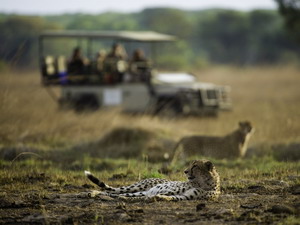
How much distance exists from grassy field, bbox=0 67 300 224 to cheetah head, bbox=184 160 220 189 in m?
0.24

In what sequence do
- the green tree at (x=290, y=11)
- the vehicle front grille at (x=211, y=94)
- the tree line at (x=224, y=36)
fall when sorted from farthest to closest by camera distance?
1. the tree line at (x=224, y=36)
2. the green tree at (x=290, y=11)
3. the vehicle front grille at (x=211, y=94)

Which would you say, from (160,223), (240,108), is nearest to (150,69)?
(240,108)

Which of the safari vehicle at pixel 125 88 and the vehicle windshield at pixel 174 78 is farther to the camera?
the vehicle windshield at pixel 174 78

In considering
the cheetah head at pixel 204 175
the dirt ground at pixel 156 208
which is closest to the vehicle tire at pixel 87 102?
the dirt ground at pixel 156 208

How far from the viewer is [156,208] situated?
6695 millimetres

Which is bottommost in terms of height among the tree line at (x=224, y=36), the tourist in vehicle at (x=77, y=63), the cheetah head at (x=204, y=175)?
the tree line at (x=224, y=36)

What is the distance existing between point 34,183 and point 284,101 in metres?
15.6

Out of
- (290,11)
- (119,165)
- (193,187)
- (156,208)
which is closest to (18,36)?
(290,11)

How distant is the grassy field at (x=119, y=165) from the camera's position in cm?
649

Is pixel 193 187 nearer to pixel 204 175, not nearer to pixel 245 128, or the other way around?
pixel 204 175

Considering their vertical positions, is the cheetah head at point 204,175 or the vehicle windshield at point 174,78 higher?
the cheetah head at point 204,175

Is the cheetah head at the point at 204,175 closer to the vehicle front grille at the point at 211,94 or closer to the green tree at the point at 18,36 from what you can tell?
the green tree at the point at 18,36

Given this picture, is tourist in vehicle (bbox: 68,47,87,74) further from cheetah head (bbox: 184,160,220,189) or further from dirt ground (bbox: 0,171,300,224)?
cheetah head (bbox: 184,160,220,189)

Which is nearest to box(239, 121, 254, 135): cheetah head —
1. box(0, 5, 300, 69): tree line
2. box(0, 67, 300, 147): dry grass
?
box(0, 67, 300, 147): dry grass
